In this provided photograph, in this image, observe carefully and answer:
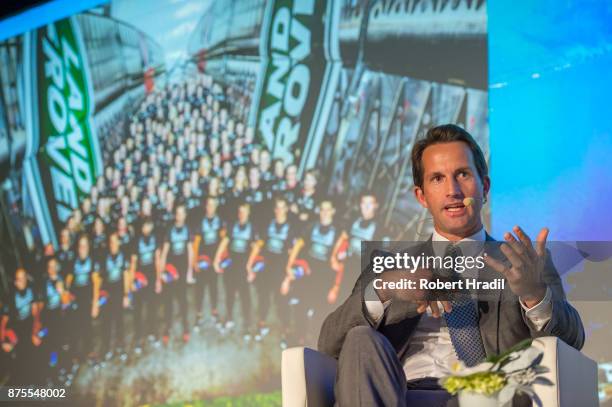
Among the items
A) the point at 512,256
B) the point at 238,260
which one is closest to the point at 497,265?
the point at 512,256

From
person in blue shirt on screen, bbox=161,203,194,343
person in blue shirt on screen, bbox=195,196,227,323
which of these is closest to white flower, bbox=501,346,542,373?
person in blue shirt on screen, bbox=195,196,227,323

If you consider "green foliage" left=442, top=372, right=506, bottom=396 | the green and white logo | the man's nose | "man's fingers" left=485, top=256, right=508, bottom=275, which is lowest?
"green foliage" left=442, top=372, right=506, bottom=396

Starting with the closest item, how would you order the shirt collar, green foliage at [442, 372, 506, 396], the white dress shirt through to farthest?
green foliage at [442, 372, 506, 396] → the shirt collar → the white dress shirt

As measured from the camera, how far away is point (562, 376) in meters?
1.96

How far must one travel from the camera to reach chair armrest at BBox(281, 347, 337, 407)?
2.10m

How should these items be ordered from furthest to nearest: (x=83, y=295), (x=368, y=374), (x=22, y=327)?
(x=22, y=327) → (x=83, y=295) → (x=368, y=374)

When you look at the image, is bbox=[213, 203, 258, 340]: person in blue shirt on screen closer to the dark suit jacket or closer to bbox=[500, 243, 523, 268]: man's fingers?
the dark suit jacket

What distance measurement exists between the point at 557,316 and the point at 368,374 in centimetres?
54

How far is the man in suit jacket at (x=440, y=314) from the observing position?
6.41ft

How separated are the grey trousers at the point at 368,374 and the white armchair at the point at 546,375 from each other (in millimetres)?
128

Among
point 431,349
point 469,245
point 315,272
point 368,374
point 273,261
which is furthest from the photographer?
point 273,261

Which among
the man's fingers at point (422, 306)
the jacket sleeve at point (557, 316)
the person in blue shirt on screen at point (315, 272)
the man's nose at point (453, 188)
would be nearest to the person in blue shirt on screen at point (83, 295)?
the person in blue shirt on screen at point (315, 272)

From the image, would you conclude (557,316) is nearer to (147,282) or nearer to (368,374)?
(368,374)

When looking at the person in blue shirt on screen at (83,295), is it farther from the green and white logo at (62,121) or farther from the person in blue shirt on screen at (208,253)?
the person in blue shirt on screen at (208,253)
